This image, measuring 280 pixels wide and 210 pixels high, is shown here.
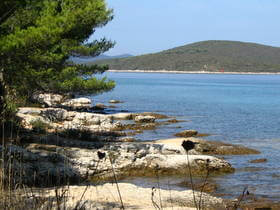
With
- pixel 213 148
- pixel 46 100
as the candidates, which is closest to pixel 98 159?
pixel 213 148

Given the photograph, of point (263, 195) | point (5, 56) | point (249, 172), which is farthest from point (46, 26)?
point (249, 172)

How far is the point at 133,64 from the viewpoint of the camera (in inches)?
7825

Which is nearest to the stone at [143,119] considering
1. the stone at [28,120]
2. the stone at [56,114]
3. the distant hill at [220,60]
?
the stone at [56,114]

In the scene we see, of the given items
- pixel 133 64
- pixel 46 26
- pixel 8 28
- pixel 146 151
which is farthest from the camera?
pixel 133 64

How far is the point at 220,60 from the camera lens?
178 meters

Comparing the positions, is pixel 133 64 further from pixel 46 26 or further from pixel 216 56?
pixel 46 26

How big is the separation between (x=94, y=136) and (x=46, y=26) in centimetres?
693

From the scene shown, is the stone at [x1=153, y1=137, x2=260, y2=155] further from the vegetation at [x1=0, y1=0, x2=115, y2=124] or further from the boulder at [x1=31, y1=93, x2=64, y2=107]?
the boulder at [x1=31, y1=93, x2=64, y2=107]

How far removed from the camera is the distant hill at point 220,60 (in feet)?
580

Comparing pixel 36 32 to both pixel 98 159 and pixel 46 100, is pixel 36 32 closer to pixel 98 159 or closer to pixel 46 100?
pixel 98 159

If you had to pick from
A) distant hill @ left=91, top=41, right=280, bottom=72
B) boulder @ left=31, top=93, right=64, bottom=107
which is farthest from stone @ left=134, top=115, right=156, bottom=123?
distant hill @ left=91, top=41, right=280, bottom=72

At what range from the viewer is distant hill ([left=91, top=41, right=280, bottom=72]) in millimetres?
176875

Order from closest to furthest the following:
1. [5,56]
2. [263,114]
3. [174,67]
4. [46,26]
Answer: [5,56] → [46,26] → [263,114] → [174,67]

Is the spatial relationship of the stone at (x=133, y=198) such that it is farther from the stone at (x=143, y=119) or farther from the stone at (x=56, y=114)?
the stone at (x=143, y=119)
